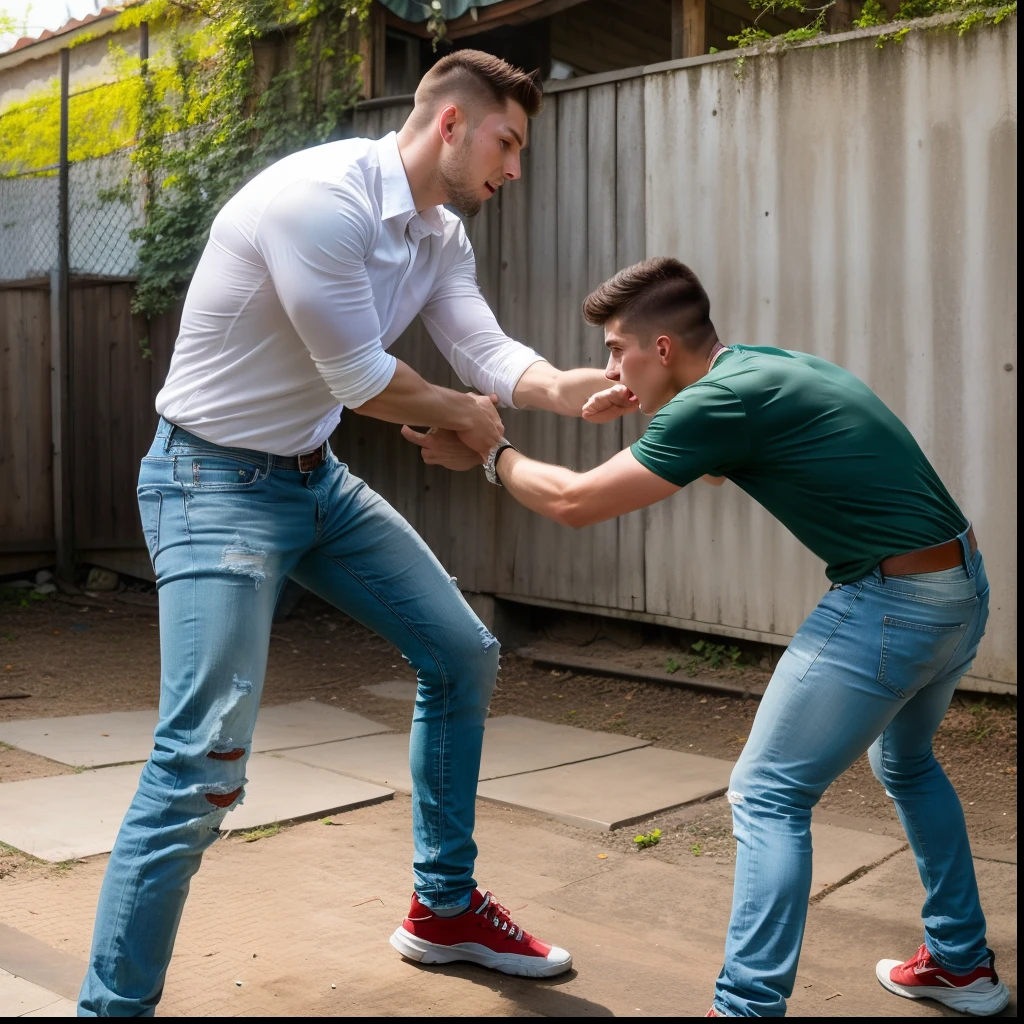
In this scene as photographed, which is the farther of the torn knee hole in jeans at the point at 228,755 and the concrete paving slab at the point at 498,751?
the concrete paving slab at the point at 498,751

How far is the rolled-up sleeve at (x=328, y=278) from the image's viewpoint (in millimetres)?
2537

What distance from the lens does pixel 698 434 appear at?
2543 mm

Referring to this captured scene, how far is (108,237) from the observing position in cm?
906

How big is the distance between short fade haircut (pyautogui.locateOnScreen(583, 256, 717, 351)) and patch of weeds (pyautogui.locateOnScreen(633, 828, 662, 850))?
1.91m

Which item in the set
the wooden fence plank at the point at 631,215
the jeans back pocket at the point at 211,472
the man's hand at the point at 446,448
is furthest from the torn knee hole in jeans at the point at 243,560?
the wooden fence plank at the point at 631,215

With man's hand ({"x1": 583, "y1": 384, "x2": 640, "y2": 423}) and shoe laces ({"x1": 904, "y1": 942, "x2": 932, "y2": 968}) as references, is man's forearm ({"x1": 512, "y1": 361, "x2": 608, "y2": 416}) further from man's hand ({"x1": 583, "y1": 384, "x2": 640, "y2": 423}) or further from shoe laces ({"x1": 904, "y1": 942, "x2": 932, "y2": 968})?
shoe laces ({"x1": 904, "y1": 942, "x2": 932, "y2": 968})

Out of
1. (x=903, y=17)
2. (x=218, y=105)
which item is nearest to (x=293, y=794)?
(x=903, y=17)

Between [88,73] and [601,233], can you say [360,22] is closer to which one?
[601,233]

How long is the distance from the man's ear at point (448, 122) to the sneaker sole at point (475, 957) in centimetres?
196

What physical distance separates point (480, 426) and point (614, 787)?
217 cm

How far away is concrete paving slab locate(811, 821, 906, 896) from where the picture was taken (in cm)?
380

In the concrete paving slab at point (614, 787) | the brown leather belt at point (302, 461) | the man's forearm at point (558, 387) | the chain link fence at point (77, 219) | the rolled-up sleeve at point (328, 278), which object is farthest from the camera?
the chain link fence at point (77, 219)

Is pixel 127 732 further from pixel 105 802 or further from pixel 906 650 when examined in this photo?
pixel 906 650

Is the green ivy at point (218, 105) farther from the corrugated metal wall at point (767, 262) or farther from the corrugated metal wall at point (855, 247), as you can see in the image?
the corrugated metal wall at point (855, 247)
